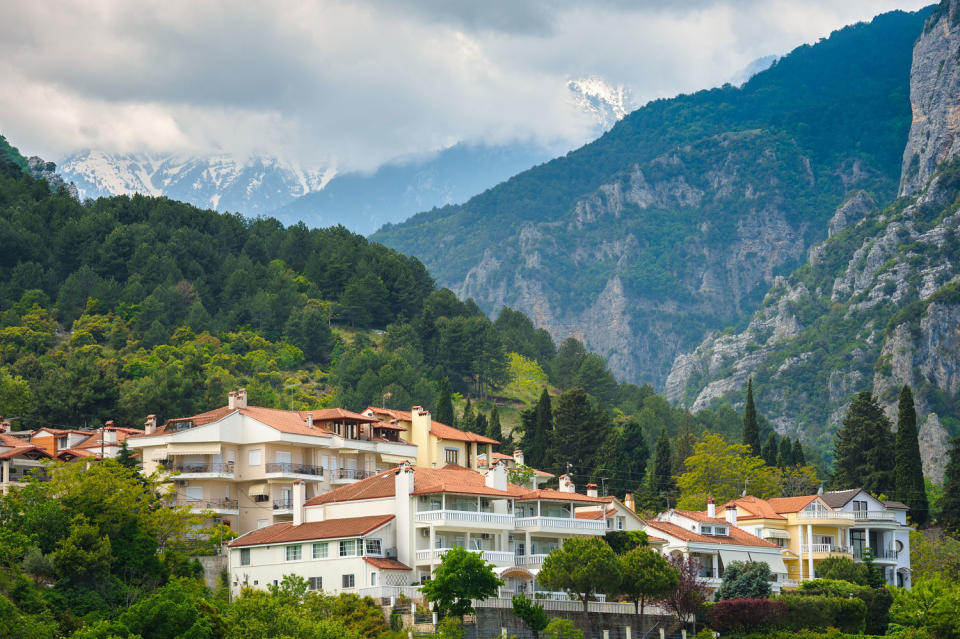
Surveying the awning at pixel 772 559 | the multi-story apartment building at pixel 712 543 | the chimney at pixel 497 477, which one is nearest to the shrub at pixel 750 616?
the multi-story apartment building at pixel 712 543

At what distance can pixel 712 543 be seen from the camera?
86188mm

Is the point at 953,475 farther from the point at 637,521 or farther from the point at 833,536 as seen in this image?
the point at 637,521

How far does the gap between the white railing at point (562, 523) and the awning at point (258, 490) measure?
58.9 feet

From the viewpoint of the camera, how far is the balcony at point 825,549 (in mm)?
93875

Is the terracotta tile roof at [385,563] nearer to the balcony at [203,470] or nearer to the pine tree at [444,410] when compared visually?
the balcony at [203,470]

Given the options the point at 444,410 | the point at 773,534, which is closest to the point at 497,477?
the point at 773,534

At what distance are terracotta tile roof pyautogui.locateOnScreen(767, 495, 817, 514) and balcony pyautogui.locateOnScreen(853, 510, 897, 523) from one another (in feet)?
10.8

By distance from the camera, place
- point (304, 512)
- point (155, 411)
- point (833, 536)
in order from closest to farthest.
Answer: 1. point (304, 512)
2. point (833, 536)
3. point (155, 411)

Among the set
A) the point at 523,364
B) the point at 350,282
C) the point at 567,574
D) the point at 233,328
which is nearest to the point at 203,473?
the point at 567,574

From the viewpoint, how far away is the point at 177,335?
150 m

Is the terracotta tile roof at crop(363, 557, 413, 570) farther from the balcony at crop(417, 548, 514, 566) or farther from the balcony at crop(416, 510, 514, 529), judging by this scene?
the balcony at crop(416, 510, 514, 529)

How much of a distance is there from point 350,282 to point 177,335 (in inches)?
1270

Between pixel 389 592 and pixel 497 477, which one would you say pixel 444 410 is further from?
pixel 389 592

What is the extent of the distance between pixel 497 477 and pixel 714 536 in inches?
742
